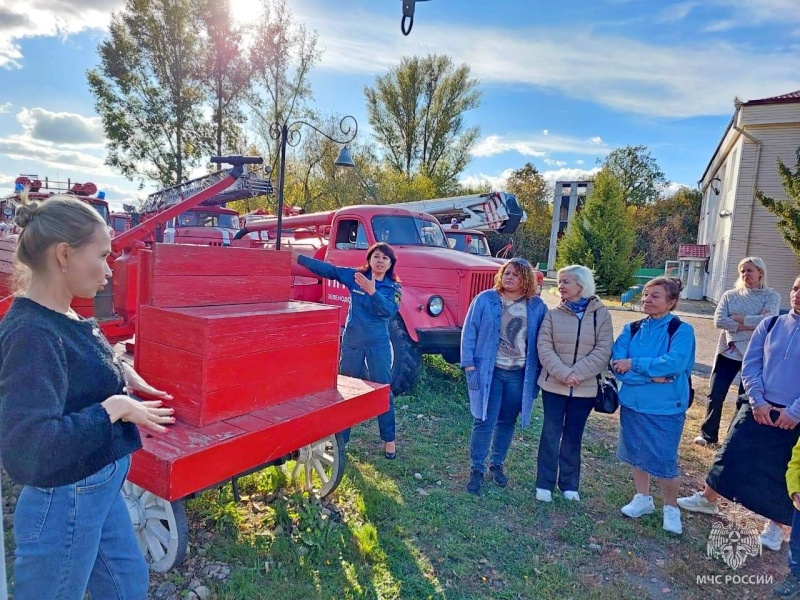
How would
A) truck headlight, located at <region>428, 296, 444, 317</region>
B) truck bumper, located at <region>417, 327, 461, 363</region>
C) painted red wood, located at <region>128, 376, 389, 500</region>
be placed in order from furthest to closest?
truck headlight, located at <region>428, 296, 444, 317</region> < truck bumper, located at <region>417, 327, 461, 363</region> < painted red wood, located at <region>128, 376, 389, 500</region>

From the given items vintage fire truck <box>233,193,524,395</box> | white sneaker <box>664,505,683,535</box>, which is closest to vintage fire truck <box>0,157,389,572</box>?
white sneaker <box>664,505,683,535</box>

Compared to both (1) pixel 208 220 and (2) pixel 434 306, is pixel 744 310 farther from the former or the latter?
(1) pixel 208 220

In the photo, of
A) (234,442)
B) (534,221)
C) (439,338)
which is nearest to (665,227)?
(534,221)

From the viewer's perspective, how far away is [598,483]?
3877mm

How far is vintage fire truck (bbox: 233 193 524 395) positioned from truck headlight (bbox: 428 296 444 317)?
11mm

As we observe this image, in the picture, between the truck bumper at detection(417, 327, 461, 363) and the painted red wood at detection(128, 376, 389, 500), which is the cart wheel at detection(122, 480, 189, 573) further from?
the truck bumper at detection(417, 327, 461, 363)

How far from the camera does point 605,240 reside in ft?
71.2

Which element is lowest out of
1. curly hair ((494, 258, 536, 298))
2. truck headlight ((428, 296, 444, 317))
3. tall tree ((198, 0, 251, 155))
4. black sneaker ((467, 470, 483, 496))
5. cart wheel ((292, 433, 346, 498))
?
black sneaker ((467, 470, 483, 496))

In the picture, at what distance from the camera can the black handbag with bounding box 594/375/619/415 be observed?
3385mm

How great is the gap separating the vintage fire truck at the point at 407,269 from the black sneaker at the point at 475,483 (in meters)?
1.81

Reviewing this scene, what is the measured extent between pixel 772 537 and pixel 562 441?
1.35m

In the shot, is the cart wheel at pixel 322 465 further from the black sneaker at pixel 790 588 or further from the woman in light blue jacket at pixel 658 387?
the black sneaker at pixel 790 588

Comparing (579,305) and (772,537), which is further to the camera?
(579,305)

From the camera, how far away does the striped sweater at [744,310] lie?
4.23 metres
